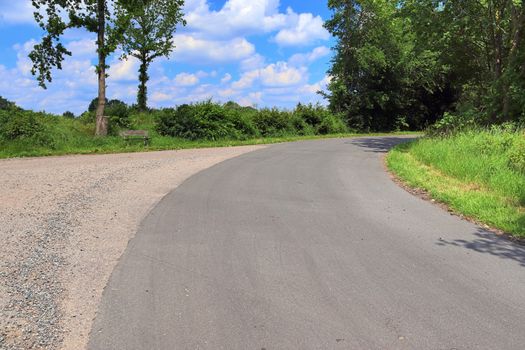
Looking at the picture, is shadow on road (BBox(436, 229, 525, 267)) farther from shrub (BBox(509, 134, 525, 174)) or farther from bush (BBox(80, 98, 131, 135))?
bush (BBox(80, 98, 131, 135))

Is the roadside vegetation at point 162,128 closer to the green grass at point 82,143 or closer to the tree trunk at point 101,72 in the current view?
the green grass at point 82,143

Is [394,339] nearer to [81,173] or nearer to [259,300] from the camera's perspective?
[259,300]

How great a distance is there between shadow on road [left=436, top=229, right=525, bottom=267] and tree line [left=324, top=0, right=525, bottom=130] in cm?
1442

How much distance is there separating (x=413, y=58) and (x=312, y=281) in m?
36.2

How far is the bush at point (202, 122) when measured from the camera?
25.2 meters

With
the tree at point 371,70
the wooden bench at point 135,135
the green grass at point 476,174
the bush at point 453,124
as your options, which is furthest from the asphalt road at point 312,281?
the tree at point 371,70

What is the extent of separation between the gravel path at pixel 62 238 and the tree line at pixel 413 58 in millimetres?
13409

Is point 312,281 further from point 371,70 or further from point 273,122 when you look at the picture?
point 371,70

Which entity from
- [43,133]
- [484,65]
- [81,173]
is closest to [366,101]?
[484,65]

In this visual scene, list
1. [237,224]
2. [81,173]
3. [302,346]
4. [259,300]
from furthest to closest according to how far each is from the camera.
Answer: [81,173]
[237,224]
[259,300]
[302,346]

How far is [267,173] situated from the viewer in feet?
43.3

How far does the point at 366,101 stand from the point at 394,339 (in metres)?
37.3

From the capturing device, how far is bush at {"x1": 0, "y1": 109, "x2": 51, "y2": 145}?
19.5 meters

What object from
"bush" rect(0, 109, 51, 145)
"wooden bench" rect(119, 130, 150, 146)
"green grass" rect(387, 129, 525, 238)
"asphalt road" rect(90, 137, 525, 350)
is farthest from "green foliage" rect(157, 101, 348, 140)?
"asphalt road" rect(90, 137, 525, 350)
